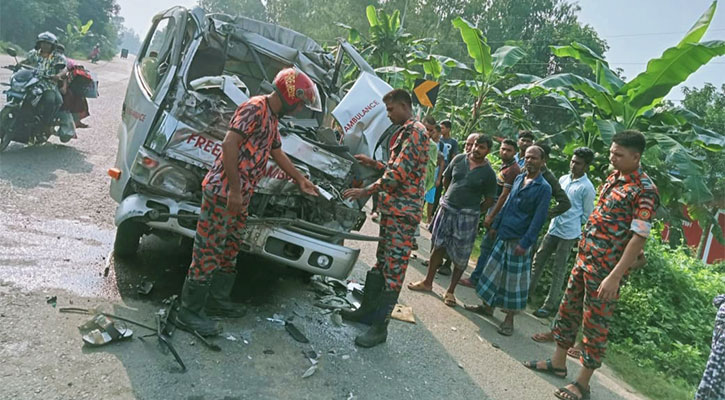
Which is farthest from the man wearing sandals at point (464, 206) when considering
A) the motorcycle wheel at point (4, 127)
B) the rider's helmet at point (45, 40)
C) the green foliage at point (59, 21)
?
the green foliage at point (59, 21)

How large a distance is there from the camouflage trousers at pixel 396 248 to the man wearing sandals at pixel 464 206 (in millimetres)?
1436

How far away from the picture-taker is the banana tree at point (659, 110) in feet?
21.4

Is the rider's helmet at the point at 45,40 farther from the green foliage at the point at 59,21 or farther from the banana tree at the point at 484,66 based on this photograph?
the green foliage at the point at 59,21

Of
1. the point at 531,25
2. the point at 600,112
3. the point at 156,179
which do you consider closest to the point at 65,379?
the point at 156,179

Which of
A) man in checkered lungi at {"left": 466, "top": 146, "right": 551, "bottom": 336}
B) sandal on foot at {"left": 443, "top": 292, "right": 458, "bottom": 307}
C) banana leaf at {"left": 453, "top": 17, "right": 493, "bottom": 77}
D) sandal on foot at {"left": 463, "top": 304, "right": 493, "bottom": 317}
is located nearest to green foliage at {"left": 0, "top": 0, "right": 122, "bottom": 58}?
banana leaf at {"left": 453, "top": 17, "right": 493, "bottom": 77}

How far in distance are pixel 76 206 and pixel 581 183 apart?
552 cm

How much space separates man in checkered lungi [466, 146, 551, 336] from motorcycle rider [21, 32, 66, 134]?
6.54 metres

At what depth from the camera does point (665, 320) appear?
6.27 m

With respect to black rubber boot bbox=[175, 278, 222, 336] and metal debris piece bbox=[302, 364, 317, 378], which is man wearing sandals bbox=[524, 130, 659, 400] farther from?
black rubber boot bbox=[175, 278, 222, 336]

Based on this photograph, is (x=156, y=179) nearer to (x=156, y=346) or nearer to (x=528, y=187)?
(x=156, y=346)

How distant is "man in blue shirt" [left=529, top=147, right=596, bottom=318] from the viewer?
5465mm

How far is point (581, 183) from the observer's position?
554cm

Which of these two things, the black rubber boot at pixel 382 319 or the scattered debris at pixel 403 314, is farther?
the scattered debris at pixel 403 314

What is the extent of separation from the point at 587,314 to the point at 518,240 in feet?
4.38
